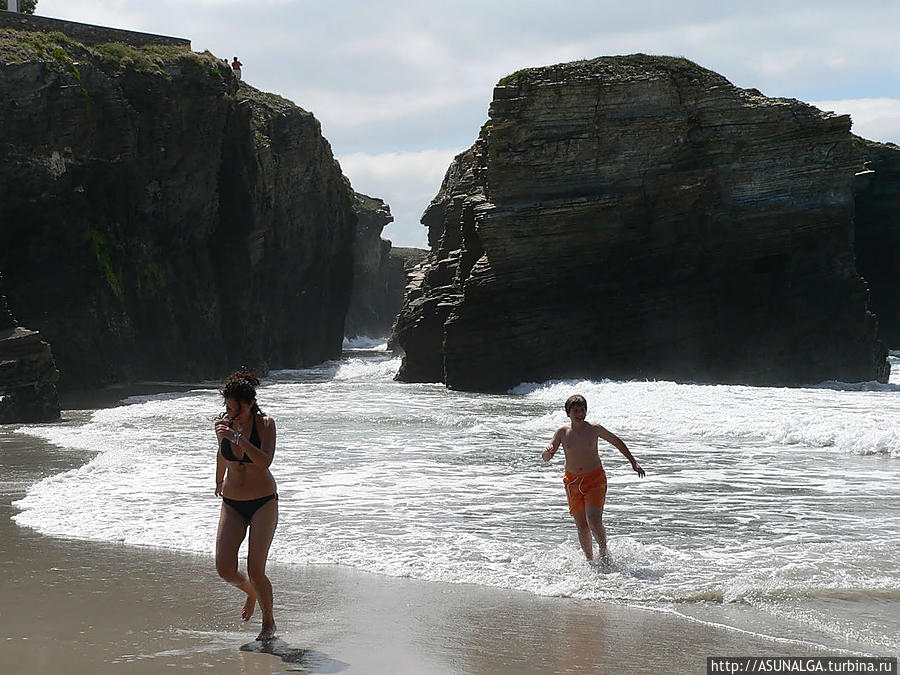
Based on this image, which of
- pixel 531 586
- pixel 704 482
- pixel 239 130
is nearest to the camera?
pixel 531 586

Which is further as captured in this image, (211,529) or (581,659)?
(211,529)

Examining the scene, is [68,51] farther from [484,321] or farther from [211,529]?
[211,529]

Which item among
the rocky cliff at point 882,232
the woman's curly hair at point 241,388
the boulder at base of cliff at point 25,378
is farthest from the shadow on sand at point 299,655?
the rocky cliff at point 882,232

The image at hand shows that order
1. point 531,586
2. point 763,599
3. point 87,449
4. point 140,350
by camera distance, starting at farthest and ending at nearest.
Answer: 1. point 140,350
2. point 87,449
3. point 531,586
4. point 763,599

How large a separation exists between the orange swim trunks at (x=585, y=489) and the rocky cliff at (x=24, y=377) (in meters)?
15.5

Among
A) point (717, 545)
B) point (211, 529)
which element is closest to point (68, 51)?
point (211, 529)

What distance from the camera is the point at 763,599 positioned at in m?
7.47

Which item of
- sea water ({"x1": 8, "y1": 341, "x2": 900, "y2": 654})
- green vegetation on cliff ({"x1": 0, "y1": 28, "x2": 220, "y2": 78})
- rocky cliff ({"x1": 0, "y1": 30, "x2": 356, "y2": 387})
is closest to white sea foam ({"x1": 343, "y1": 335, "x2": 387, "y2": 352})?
rocky cliff ({"x1": 0, "y1": 30, "x2": 356, "y2": 387})

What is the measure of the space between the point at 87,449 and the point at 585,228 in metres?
17.7

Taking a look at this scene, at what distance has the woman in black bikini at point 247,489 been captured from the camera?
6.41m

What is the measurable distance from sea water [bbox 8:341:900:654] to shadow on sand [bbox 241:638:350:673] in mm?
2098

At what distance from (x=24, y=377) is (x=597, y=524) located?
16.1m

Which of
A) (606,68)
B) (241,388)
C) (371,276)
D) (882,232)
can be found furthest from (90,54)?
(371,276)

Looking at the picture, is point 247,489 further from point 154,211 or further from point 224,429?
point 154,211
